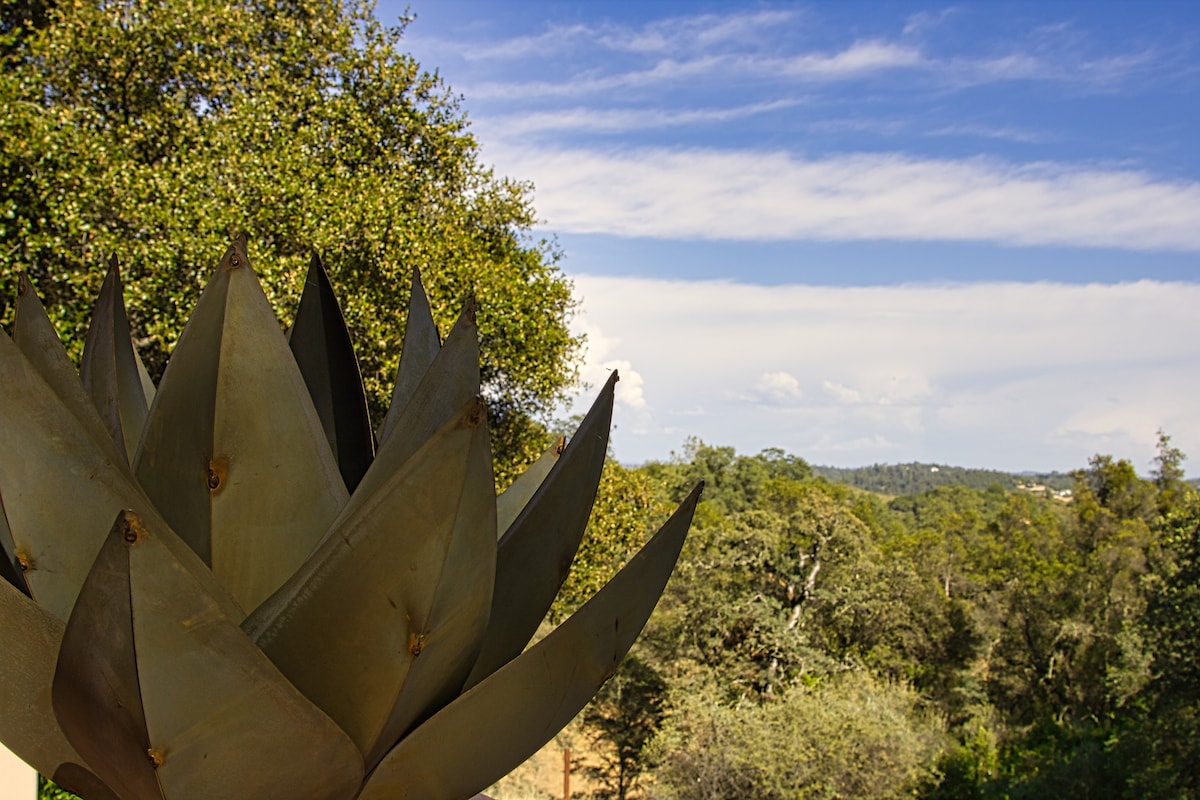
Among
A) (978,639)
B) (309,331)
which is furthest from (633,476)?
(978,639)

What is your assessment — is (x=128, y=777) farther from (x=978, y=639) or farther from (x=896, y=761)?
(x=978, y=639)

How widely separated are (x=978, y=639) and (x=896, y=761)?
9.44 meters

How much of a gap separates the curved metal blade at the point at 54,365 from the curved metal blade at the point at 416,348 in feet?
1.02

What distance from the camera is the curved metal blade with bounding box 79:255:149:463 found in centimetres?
94

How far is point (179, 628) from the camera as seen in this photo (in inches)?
23.5

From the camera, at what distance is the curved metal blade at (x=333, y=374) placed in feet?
3.45

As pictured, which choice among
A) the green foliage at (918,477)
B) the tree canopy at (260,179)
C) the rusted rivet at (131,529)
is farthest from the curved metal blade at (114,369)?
the green foliage at (918,477)

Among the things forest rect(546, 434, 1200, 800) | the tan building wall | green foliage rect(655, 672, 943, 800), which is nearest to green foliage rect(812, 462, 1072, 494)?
forest rect(546, 434, 1200, 800)

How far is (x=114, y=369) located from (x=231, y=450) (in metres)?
0.26

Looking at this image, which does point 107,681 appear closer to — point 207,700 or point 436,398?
point 207,700

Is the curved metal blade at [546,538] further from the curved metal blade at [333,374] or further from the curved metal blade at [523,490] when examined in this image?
the curved metal blade at [333,374]

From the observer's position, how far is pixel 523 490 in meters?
1.11

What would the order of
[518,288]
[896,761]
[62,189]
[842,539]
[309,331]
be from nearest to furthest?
[309,331], [62,189], [518,288], [896,761], [842,539]

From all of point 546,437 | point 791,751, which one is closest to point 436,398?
point 546,437
